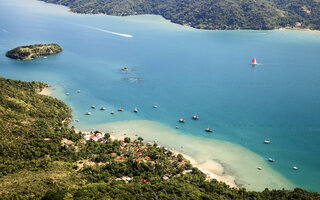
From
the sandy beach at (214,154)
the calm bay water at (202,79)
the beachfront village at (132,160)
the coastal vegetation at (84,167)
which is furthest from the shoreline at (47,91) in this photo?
the beachfront village at (132,160)

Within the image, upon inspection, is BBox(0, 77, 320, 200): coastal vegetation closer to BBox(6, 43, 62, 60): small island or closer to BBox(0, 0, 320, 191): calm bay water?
BBox(0, 0, 320, 191): calm bay water

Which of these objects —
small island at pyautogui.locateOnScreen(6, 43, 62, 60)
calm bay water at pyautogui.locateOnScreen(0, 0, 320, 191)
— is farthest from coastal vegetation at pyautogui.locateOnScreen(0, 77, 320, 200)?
small island at pyautogui.locateOnScreen(6, 43, 62, 60)

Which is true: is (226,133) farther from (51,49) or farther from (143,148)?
(51,49)

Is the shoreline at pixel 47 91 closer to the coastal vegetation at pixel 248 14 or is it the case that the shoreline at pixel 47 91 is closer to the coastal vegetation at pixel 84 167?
the coastal vegetation at pixel 84 167

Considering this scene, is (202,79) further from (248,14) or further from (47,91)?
(248,14)

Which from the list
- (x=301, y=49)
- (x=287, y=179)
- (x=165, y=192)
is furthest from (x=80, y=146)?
(x=301, y=49)
